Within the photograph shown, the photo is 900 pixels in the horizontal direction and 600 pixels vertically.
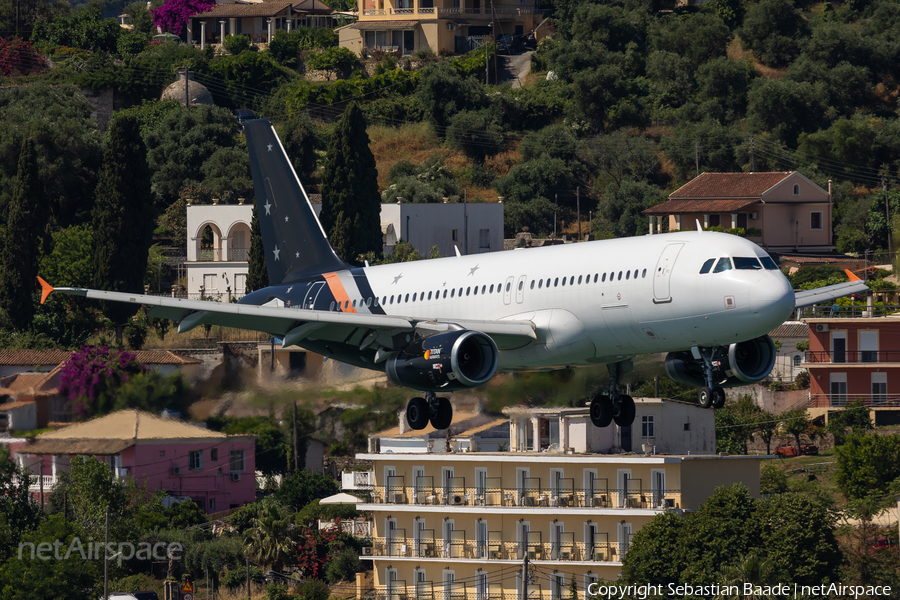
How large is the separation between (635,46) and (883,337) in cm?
7327

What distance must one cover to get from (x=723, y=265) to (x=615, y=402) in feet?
23.7

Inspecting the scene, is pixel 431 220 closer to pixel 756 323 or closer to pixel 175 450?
pixel 175 450

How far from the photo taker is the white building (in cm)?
11712

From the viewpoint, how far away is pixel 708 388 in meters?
39.7

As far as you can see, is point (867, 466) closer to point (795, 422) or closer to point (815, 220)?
point (795, 422)

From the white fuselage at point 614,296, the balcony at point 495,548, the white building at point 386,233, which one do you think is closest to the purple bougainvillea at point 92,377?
the white fuselage at point 614,296

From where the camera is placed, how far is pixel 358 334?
1729 inches

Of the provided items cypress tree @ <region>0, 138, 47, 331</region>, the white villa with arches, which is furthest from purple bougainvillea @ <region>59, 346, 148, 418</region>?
the white villa with arches

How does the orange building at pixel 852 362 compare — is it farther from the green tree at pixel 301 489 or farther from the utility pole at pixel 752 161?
the utility pole at pixel 752 161

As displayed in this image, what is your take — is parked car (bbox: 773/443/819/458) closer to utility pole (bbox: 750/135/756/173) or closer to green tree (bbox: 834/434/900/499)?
green tree (bbox: 834/434/900/499)

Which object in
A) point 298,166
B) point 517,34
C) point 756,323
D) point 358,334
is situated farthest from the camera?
point 517,34

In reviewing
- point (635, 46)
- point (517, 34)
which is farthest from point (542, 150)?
point (517, 34)

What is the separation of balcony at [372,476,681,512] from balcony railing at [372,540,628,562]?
5.97ft

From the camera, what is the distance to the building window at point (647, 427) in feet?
242
